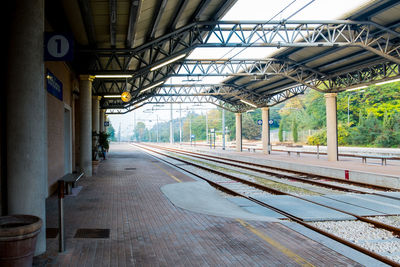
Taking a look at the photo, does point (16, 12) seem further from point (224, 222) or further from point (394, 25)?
point (394, 25)

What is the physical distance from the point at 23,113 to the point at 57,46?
48.9 inches

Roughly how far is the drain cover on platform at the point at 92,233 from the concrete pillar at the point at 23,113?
1.22m

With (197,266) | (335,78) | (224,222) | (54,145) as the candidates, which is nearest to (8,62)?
(197,266)

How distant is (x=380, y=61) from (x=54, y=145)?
635 inches

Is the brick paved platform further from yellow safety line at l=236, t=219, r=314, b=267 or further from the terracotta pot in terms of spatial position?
the terracotta pot

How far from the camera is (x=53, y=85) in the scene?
9680 mm

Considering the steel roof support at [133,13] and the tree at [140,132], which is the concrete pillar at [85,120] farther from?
the tree at [140,132]

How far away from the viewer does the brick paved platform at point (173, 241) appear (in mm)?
4473

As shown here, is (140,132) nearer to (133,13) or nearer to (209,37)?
(209,37)

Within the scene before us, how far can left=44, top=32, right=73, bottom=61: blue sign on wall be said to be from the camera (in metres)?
4.97


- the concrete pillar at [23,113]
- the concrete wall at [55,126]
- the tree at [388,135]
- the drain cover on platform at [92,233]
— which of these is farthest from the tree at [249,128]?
the concrete pillar at [23,113]

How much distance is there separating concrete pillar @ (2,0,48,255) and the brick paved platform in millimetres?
946

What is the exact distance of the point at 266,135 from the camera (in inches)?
1296

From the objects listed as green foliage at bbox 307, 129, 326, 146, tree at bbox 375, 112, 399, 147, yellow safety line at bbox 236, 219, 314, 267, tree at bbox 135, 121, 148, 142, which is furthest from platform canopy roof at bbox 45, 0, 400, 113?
tree at bbox 135, 121, 148, 142
